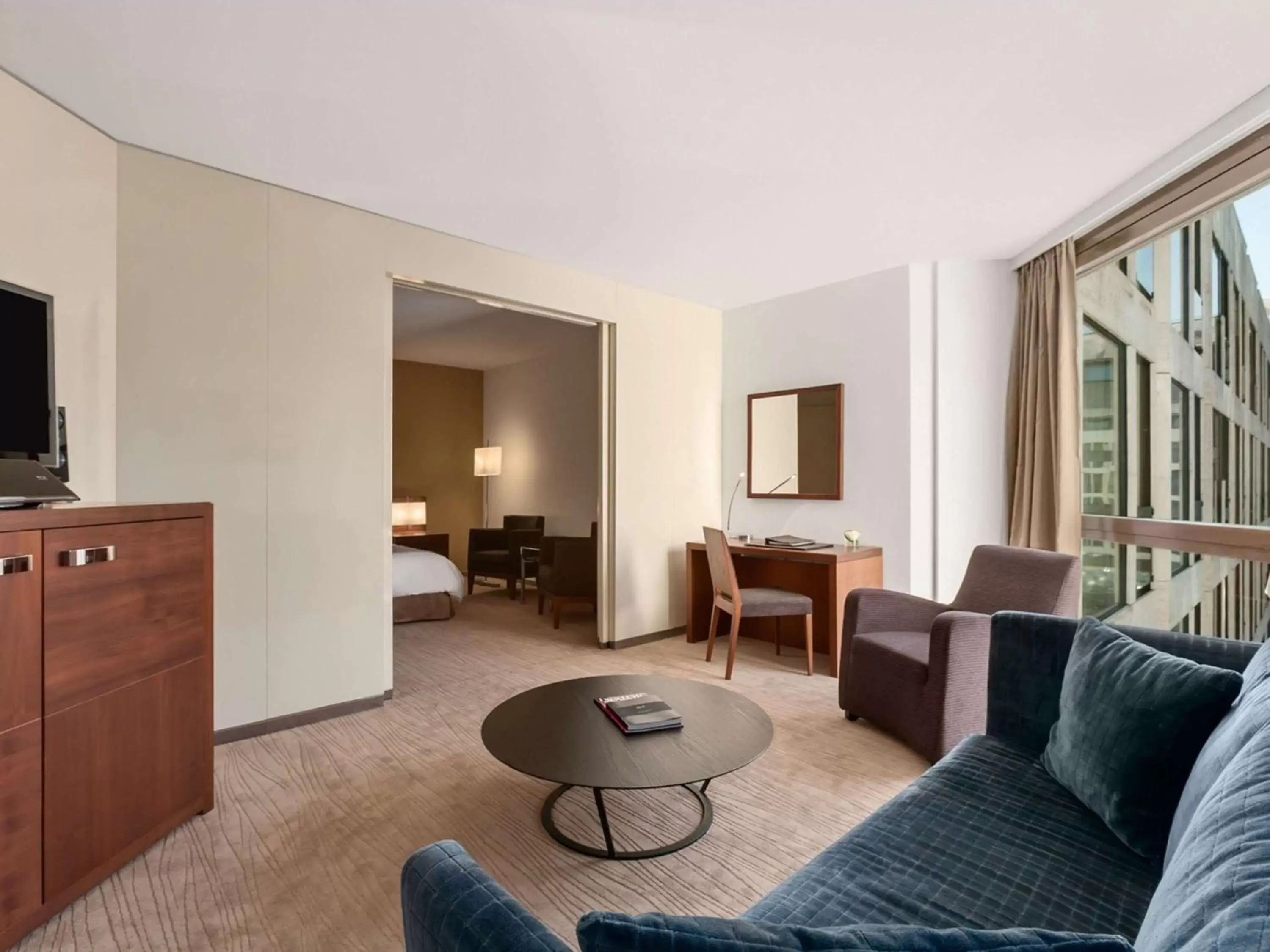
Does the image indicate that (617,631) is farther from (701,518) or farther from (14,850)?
(14,850)

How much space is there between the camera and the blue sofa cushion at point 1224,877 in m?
0.49

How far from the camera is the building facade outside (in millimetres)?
2619

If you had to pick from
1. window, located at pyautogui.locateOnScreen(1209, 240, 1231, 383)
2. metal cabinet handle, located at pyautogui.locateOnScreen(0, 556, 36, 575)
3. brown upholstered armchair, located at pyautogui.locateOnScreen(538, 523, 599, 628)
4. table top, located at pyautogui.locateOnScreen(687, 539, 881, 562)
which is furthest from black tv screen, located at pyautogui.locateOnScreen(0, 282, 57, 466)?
window, located at pyautogui.locateOnScreen(1209, 240, 1231, 383)

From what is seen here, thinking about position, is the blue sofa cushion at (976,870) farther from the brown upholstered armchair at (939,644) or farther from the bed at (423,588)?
the bed at (423,588)

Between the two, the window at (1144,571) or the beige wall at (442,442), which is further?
the beige wall at (442,442)

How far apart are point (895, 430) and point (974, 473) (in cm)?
54

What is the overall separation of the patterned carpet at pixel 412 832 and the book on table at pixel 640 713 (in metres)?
0.35

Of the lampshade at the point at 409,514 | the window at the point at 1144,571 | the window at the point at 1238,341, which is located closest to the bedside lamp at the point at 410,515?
the lampshade at the point at 409,514

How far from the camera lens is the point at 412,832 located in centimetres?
210

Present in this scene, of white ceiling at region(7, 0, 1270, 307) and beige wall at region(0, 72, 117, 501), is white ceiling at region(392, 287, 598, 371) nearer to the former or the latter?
white ceiling at region(7, 0, 1270, 307)

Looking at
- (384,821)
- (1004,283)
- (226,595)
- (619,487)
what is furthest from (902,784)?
(1004,283)

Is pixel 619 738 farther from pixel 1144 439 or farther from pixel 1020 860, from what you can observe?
pixel 1144 439

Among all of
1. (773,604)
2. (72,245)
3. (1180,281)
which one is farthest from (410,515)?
(1180,281)

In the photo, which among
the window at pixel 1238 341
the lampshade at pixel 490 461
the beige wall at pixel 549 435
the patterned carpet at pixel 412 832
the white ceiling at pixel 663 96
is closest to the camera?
the patterned carpet at pixel 412 832
